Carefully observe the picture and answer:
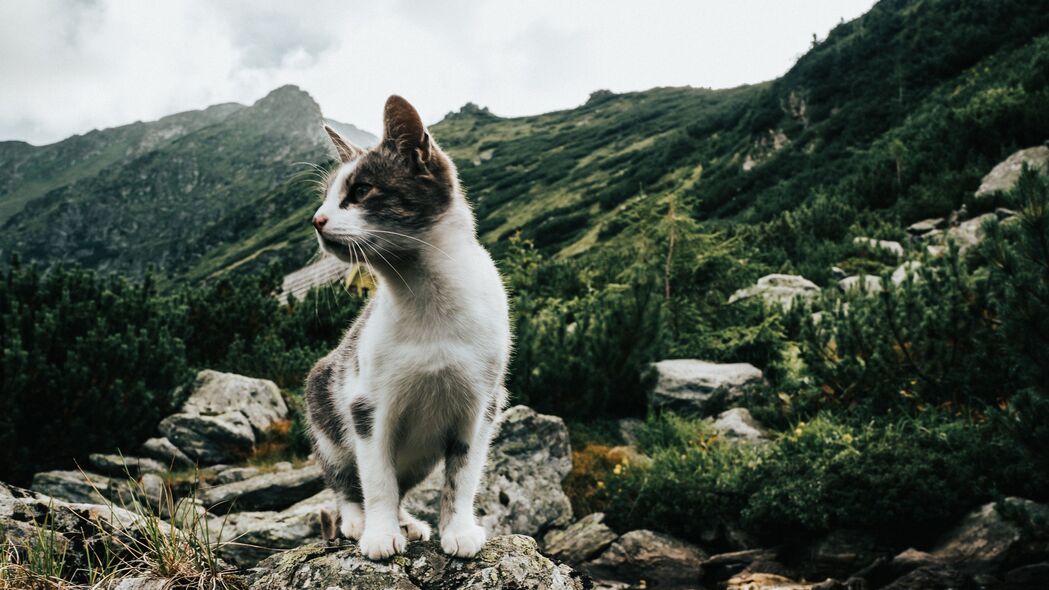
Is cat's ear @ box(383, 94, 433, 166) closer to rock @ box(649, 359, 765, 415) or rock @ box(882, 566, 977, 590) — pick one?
rock @ box(882, 566, 977, 590)

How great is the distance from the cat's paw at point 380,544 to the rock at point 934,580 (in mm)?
4455

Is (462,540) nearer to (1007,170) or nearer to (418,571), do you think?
(418,571)

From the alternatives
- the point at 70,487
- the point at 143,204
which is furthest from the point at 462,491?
the point at 143,204

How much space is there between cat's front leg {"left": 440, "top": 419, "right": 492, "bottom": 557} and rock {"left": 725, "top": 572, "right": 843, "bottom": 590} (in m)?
3.98

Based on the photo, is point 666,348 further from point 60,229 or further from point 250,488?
point 60,229

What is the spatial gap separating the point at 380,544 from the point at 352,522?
580mm

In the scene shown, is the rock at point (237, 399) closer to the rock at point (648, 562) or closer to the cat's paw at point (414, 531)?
the rock at point (648, 562)

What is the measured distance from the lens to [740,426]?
8.39m

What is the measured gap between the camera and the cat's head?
2.44m

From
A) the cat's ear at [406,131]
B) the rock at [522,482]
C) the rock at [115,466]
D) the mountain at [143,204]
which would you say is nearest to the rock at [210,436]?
the rock at [115,466]

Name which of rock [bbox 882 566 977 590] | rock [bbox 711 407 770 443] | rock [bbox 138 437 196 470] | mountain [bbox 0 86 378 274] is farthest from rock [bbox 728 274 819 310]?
mountain [bbox 0 86 378 274]

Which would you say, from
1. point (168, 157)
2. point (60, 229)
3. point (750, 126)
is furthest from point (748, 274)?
point (168, 157)

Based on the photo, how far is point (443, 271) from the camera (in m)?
2.60

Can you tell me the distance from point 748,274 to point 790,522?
8.45 meters
